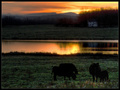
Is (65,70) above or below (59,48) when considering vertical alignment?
below

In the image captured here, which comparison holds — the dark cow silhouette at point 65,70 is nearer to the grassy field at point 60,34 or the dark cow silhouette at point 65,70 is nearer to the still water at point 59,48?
the still water at point 59,48

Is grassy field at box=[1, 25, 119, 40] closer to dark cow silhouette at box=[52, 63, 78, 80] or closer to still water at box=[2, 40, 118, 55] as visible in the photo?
still water at box=[2, 40, 118, 55]

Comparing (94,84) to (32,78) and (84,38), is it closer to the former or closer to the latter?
(32,78)

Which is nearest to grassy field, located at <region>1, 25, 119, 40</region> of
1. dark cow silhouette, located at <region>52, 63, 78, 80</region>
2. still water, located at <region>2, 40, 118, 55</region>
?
still water, located at <region>2, 40, 118, 55</region>

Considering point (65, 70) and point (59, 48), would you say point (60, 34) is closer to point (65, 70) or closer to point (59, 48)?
point (59, 48)

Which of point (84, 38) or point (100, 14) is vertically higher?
point (100, 14)

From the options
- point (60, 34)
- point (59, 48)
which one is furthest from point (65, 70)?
point (60, 34)

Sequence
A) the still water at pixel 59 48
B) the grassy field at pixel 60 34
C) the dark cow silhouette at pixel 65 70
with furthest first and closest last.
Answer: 1. the grassy field at pixel 60 34
2. the still water at pixel 59 48
3. the dark cow silhouette at pixel 65 70

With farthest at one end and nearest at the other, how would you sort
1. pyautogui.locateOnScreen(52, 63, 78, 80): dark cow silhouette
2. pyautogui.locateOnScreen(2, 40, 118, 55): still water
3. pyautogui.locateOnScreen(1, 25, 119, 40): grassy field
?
pyautogui.locateOnScreen(1, 25, 119, 40): grassy field < pyautogui.locateOnScreen(2, 40, 118, 55): still water < pyautogui.locateOnScreen(52, 63, 78, 80): dark cow silhouette

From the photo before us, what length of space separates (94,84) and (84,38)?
161ft

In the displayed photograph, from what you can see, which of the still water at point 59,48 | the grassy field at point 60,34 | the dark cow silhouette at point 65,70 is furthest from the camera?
the grassy field at point 60,34

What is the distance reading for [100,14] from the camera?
31.3 metres

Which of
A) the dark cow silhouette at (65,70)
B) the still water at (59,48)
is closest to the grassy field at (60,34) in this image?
the still water at (59,48)

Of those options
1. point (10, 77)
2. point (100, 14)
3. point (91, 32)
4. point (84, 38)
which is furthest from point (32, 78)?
point (91, 32)
